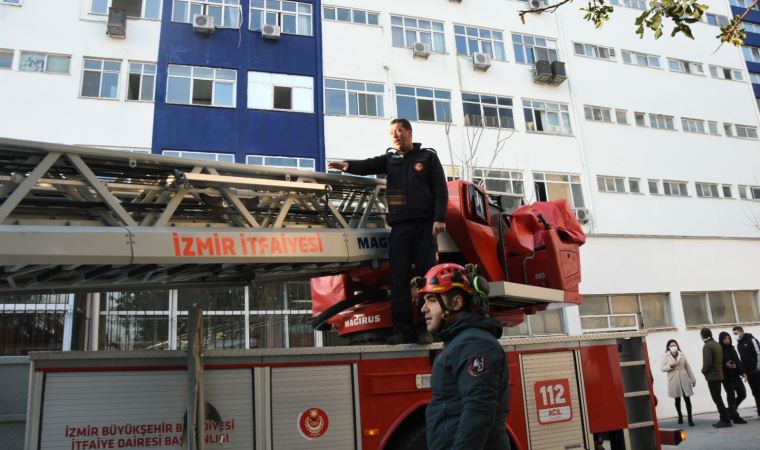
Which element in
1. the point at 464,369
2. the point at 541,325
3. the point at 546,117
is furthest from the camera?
the point at 546,117

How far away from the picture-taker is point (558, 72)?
21.7 m

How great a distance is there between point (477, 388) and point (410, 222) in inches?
105

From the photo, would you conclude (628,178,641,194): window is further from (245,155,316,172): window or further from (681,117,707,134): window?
(245,155,316,172): window

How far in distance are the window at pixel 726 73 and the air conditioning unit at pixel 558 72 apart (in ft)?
30.1

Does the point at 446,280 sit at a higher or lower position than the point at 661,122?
lower

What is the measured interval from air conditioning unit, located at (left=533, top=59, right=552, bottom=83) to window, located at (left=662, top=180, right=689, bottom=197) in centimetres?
612

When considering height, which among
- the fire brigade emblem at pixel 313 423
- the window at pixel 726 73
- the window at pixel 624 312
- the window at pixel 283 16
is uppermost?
the window at pixel 726 73

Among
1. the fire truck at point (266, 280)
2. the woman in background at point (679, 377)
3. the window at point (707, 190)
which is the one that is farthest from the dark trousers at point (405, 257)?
the window at point (707, 190)

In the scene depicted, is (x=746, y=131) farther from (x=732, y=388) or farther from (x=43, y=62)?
(x=43, y=62)

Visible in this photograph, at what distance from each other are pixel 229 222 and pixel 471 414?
2.89 meters

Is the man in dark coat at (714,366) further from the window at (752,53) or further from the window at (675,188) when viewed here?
the window at (752,53)

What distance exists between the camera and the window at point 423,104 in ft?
63.3

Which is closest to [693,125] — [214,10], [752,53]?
[752,53]

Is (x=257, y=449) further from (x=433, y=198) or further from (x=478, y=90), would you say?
(x=478, y=90)
